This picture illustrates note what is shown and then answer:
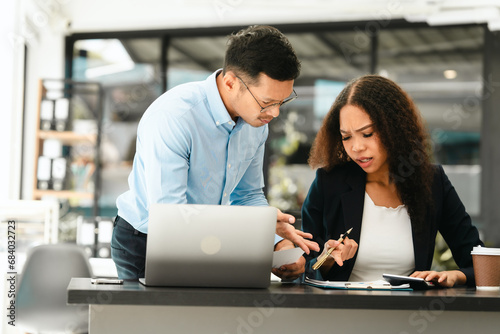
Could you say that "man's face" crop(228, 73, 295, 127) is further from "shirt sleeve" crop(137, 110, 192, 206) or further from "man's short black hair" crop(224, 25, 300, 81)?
"shirt sleeve" crop(137, 110, 192, 206)

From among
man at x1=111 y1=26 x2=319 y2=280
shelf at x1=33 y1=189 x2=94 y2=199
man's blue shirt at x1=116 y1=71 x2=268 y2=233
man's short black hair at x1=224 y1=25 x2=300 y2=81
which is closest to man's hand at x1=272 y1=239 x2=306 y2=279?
man at x1=111 y1=26 x2=319 y2=280

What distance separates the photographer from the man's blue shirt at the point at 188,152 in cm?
176

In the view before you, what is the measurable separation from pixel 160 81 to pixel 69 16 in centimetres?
112

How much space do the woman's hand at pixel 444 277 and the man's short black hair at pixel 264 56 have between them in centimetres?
73

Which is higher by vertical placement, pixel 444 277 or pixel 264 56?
pixel 264 56

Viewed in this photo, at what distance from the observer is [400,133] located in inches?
84.1

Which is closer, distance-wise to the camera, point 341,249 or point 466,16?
point 341,249

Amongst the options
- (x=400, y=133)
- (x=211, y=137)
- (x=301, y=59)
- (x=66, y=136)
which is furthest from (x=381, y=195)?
(x=301, y=59)

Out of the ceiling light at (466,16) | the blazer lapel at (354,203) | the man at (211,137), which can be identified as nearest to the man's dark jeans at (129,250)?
the man at (211,137)

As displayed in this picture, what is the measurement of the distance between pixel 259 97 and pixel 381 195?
2.18ft

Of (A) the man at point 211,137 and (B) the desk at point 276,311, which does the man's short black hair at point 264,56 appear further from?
(B) the desk at point 276,311

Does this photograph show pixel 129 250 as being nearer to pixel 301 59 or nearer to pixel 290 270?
pixel 290 270

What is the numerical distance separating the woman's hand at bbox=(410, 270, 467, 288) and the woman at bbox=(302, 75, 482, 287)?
0.11 m

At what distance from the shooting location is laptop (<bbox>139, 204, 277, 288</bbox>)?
1440 mm
